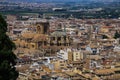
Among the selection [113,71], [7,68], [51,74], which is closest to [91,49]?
[113,71]

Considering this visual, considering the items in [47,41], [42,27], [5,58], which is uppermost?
[5,58]

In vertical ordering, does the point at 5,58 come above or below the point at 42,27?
above

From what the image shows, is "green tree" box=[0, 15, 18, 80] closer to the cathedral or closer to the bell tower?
the cathedral

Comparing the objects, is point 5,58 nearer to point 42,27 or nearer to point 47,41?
point 47,41

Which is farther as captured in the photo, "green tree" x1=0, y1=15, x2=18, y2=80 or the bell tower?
the bell tower

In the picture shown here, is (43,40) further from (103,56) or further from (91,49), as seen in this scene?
(103,56)

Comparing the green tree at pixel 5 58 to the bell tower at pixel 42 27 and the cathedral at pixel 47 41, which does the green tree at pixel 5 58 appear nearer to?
the cathedral at pixel 47 41

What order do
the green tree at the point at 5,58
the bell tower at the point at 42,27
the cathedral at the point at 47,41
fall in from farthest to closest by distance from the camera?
the bell tower at the point at 42,27, the cathedral at the point at 47,41, the green tree at the point at 5,58

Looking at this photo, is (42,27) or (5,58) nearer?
(5,58)

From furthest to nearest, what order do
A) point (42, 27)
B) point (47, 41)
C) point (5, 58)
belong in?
point (42, 27) → point (47, 41) → point (5, 58)

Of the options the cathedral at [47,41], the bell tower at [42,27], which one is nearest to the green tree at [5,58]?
the cathedral at [47,41]

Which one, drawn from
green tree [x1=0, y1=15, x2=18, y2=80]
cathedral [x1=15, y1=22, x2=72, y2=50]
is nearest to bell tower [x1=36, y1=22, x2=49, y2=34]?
cathedral [x1=15, y1=22, x2=72, y2=50]

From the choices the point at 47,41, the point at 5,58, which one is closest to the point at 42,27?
the point at 47,41
